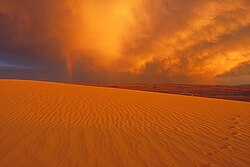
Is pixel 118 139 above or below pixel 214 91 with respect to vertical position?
below

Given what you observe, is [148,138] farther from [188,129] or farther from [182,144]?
[188,129]

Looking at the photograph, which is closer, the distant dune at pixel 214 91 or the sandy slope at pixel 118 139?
the sandy slope at pixel 118 139

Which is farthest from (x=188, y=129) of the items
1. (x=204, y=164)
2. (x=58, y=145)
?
(x=58, y=145)

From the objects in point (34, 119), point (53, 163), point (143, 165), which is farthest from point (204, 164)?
Result: point (34, 119)

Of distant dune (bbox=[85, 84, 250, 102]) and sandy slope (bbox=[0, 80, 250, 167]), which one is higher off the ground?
distant dune (bbox=[85, 84, 250, 102])

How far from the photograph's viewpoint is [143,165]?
188 inches

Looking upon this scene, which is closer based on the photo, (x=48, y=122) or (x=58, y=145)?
(x=58, y=145)

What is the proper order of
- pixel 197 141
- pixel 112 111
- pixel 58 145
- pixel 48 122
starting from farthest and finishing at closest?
1. pixel 112 111
2. pixel 48 122
3. pixel 197 141
4. pixel 58 145

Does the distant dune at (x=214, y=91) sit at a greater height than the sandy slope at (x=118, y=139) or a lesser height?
greater

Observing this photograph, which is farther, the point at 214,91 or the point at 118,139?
the point at 214,91

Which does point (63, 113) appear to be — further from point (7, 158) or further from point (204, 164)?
point (204, 164)

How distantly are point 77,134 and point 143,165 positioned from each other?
2527 mm

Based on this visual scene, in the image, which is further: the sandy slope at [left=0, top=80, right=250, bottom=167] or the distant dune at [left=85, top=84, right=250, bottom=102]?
the distant dune at [left=85, top=84, right=250, bottom=102]

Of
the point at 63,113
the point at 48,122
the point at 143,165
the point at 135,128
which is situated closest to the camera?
the point at 143,165
